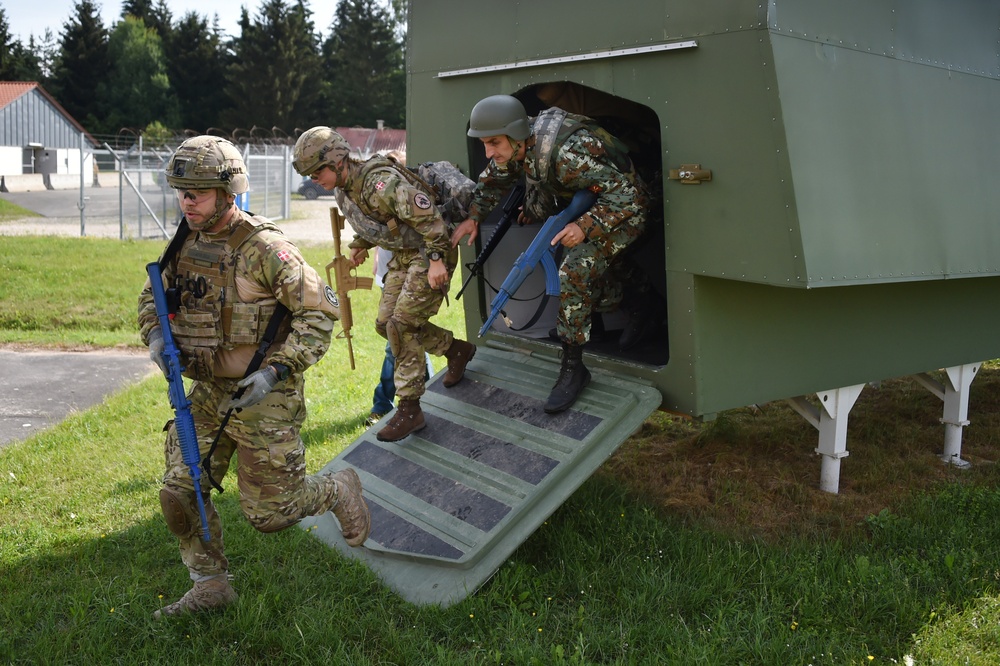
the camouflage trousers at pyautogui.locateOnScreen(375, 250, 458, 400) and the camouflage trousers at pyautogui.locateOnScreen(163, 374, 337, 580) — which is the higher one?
the camouflage trousers at pyautogui.locateOnScreen(375, 250, 458, 400)

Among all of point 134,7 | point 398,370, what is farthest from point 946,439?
point 134,7

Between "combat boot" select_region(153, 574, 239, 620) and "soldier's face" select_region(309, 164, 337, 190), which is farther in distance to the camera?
"soldier's face" select_region(309, 164, 337, 190)

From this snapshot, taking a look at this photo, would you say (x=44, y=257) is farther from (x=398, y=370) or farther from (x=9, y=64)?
(x=9, y=64)

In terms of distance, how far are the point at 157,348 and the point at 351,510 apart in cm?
127

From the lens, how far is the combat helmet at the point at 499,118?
5023 millimetres

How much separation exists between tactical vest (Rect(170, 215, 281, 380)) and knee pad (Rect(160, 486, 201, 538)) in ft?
1.81

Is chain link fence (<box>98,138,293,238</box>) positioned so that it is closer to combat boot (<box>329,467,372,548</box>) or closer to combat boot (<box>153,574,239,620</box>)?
combat boot (<box>329,467,372,548</box>)

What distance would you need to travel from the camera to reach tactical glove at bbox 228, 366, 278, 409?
3.76 meters

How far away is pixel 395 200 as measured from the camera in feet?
17.4

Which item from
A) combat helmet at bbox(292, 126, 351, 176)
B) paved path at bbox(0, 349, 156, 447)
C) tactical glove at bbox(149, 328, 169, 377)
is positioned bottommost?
paved path at bbox(0, 349, 156, 447)

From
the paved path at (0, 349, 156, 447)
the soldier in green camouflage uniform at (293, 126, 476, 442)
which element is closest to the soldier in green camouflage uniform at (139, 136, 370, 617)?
the soldier in green camouflage uniform at (293, 126, 476, 442)

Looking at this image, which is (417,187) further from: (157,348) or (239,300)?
(157,348)

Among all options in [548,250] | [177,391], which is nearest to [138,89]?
[548,250]

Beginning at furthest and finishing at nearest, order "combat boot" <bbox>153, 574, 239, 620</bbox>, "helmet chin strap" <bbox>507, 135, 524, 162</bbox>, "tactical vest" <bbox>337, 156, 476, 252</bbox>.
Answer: "tactical vest" <bbox>337, 156, 476, 252</bbox> < "helmet chin strap" <bbox>507, 135, 524, 162</bbox> < "combat boot" <bbox>153, 574, 239, 620</bbox>
